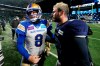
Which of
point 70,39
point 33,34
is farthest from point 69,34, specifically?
point 33,34

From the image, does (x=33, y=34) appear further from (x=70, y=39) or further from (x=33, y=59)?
(x=70, y=39)

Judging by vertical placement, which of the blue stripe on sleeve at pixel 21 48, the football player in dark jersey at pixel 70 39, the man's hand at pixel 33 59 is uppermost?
the football player in dark jersey at pixel 70 39

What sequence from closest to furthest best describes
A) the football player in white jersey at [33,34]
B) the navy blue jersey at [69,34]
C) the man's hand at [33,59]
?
the navy blue jersey at [69,34] < the man's hand at [33,59] < the football player in white jersey at [33,34]

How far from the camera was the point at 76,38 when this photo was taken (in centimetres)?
424

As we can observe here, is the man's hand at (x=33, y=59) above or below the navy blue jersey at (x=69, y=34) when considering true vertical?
below

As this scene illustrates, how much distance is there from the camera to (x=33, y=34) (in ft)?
19.9

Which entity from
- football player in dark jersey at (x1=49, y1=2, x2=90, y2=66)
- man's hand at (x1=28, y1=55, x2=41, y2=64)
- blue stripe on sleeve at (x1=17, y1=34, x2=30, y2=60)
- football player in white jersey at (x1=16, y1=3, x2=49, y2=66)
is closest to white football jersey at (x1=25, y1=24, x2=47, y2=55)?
football player in white jersey at (x1=16, y1=3, x2=49, y2=66)

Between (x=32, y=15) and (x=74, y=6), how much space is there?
102 meters

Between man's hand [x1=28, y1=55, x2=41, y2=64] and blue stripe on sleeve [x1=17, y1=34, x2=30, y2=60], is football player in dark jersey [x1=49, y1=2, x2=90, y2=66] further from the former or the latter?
blue stripe on sleeve [x1=17, y1=34, x2=30, y2=60]

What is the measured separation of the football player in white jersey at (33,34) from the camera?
6004 millimetres

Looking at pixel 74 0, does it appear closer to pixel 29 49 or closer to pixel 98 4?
pixel 98 4

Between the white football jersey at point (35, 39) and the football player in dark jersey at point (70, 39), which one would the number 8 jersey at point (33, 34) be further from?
the football player in dark jersey at point (70, 39)

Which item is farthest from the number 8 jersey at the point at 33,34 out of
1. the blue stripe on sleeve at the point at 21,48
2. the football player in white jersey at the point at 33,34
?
the blue stripe on sleeve at the point at 21,48

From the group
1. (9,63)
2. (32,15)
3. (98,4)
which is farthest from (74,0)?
(32,15)
